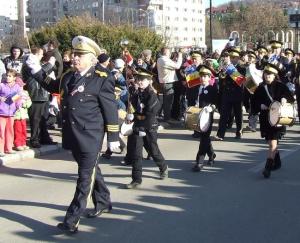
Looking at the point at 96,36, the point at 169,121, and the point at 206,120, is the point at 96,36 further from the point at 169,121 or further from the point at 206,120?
the point at 206,120

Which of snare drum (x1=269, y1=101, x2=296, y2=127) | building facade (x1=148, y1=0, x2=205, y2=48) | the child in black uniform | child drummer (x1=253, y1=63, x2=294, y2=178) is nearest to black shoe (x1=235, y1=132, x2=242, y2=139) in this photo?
child drummer (x1=253, y1=63, x2=294, y2=178)

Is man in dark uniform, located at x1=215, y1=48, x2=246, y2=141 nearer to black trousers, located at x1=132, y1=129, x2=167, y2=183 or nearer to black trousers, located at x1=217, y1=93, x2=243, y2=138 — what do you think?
black trousers, located at x1=217, y1=93, x2=243, y2=138

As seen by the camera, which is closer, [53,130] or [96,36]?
[53,130]


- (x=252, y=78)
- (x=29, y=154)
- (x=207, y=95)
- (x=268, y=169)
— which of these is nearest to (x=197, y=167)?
(x=268, y=169)

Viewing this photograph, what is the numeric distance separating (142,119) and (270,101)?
2009mm

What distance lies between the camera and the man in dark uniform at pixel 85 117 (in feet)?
18.9

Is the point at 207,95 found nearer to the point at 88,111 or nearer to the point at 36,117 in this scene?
the point at 36,117

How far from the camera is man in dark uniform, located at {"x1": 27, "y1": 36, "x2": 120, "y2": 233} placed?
5.77 m

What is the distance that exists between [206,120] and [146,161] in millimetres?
1485

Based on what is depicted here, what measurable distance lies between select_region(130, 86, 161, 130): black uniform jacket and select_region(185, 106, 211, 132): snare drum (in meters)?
1.02

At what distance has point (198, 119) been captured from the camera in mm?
8773

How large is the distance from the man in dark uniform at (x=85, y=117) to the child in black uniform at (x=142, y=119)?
181 centimetres

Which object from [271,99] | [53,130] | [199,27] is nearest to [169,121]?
[53,130]

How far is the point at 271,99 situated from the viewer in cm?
837
